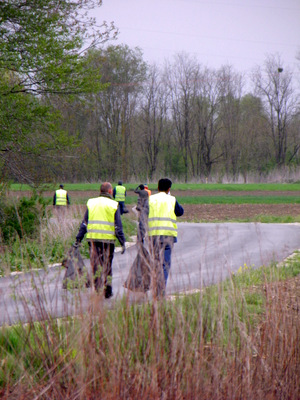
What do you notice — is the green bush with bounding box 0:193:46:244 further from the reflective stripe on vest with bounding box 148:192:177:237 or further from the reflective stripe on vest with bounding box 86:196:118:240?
the reflective stripe on vest with bounding box 148:192:177:237

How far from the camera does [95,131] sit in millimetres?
70625

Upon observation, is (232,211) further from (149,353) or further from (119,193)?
(149,353)

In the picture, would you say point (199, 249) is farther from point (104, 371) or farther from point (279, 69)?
point (279, 69)

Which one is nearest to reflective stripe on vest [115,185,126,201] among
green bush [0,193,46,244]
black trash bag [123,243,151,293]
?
green bush [0,193,46,244]

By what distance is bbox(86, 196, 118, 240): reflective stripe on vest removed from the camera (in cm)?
936

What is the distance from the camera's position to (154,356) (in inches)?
180

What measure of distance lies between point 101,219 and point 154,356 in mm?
4993

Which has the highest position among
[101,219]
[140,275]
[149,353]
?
[101,219]

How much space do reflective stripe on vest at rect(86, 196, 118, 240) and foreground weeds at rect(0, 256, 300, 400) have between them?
12.1ft

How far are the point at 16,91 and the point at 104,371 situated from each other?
12533 millimetres

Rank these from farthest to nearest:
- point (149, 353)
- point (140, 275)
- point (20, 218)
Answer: point (20, 218), point (140, 275), point (149, 353)

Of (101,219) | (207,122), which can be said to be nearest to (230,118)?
(207,122)

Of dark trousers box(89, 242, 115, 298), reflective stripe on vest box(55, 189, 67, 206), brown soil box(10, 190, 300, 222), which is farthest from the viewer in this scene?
brown soil box(10, 190, 300, 222)

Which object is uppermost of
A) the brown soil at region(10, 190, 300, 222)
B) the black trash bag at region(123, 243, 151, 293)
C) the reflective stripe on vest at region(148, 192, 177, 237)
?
the reflective stripe on vest at region(148, 192, 177, 237)
